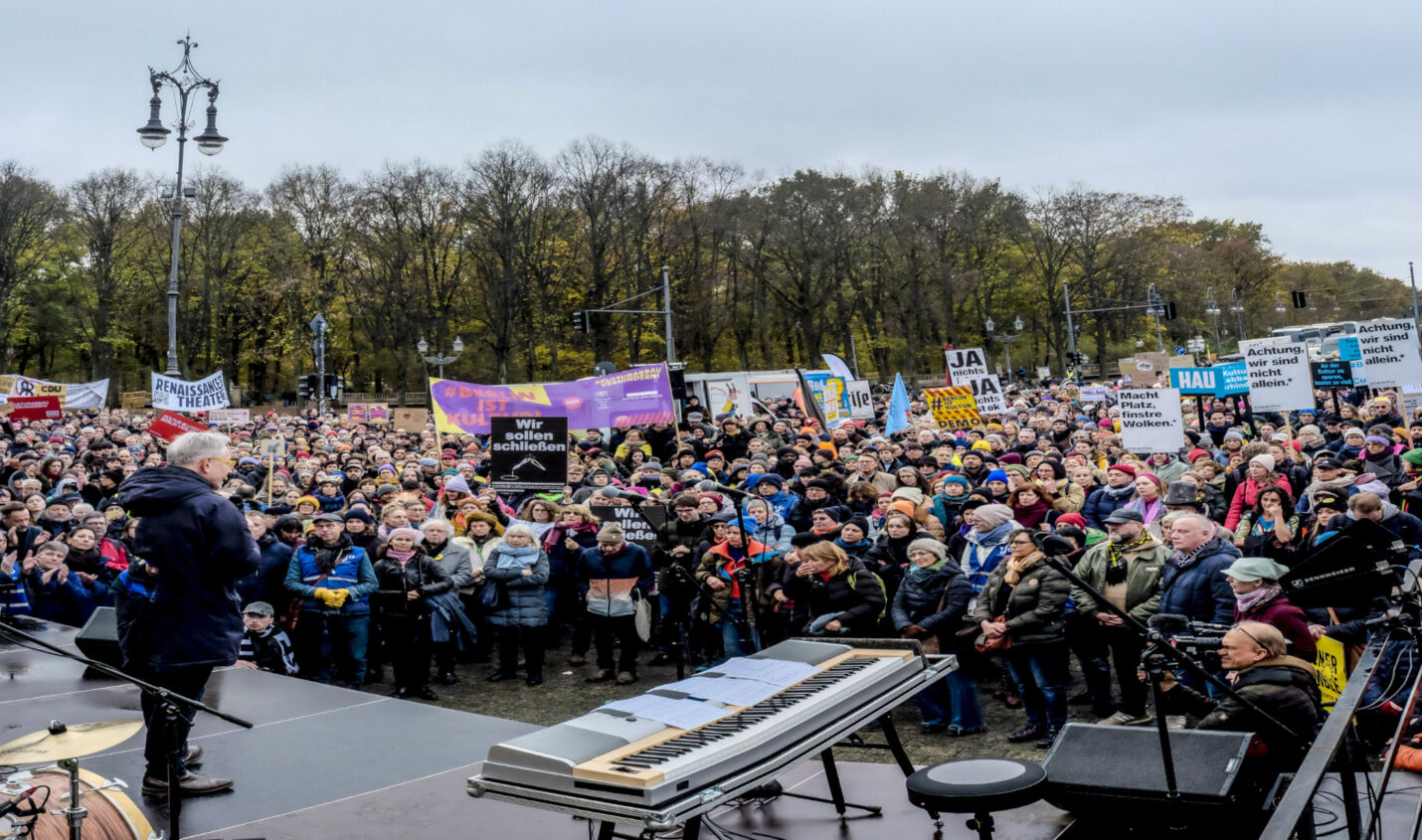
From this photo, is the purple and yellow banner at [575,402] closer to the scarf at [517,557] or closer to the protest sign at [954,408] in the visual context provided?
the protest sign at [954,408]

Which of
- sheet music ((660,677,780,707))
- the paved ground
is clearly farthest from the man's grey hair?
the paved ground

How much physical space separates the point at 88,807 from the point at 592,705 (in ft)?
18.8

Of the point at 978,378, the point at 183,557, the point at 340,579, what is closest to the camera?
the point at 183,557

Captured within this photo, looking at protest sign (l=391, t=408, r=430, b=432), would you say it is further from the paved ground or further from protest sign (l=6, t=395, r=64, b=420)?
the paved ground

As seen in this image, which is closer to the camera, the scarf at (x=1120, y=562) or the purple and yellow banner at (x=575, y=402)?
the scarf at (x=1120, y=562)

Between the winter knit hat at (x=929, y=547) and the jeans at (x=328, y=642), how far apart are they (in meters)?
4.87

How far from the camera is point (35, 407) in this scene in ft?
75.2

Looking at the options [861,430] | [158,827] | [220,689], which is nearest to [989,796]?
[158,827]

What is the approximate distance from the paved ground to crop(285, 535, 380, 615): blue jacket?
100 cm

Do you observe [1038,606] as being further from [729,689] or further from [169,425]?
[169,425]

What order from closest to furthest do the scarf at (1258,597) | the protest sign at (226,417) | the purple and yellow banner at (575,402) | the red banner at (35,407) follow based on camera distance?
the scarf at (1258,597)
the purple and yellow banner at (575,402)
the red banner at (35,407)
the protest sign at (226,417)

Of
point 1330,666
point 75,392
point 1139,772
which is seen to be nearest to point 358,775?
point 1139,772

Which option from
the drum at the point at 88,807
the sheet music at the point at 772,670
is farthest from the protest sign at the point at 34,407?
the sheet music at the point at 772,670

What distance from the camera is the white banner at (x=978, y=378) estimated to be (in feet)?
67.7
